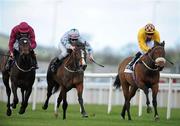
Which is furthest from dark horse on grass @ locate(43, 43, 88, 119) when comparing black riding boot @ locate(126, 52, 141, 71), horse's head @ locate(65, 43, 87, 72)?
black riding boot @ locate(126, 52, 141, 71)

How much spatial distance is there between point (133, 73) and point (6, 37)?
8.68 feet

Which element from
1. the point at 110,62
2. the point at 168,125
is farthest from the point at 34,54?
the point at 110,62

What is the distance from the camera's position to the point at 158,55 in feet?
45.1

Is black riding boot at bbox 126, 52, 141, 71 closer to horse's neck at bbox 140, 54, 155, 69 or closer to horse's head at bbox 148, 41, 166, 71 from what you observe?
horse's neck at bbox 140, 54, 155, 69

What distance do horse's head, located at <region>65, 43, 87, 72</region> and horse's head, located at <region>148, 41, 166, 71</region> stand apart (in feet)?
3.86

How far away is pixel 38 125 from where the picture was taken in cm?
1184

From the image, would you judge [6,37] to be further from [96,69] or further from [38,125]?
[96,69]

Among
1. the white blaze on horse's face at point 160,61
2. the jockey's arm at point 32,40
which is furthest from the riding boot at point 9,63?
the white blaze on horse's face at point 160,61

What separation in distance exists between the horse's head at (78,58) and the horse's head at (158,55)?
1177 mm

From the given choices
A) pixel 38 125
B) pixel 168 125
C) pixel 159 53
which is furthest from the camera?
pixel 159 53

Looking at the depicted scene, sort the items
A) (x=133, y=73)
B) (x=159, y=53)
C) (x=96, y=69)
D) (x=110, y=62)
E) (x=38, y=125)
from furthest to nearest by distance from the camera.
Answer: (x=96, y=69), (x=110, y=62), (x=133, y=73), (x=159, y=53), (x=38, y=125)

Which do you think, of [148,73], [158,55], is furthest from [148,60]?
[158,55]

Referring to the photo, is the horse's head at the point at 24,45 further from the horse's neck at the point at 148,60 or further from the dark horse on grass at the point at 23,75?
the horse's neck at the point at 148,60

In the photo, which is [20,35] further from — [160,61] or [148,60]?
[160,61]
